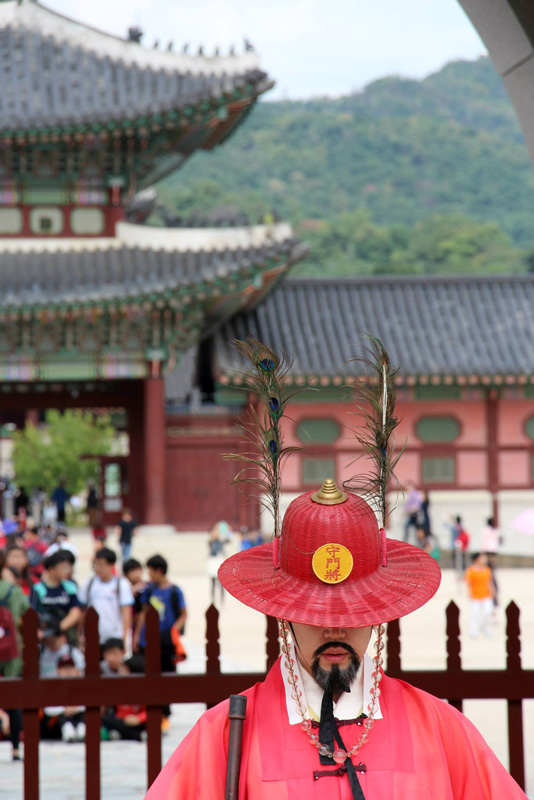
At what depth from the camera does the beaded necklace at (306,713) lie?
203cm

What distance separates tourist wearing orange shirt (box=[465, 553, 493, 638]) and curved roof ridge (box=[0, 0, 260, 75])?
11.3m

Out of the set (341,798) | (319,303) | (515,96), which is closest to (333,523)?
(341,798)

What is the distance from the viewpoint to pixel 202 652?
10.4m

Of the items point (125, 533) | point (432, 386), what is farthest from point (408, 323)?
point (125, 533)

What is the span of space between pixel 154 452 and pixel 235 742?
658 inches

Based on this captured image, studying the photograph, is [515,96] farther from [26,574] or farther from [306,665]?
[26,574]

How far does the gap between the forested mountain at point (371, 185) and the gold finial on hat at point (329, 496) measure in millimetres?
58395

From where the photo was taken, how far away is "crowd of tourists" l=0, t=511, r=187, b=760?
6.11m

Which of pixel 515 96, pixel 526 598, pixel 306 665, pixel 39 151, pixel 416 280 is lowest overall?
pixel 526 598

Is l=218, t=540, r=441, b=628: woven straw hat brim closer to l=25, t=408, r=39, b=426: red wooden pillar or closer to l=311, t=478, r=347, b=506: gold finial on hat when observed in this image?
l=311, t=478, r=347, b=506: gold finial on hat

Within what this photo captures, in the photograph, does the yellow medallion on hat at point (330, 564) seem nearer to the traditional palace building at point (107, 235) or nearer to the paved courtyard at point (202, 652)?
the paved courtyard at point (202, 652)

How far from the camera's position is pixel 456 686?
343 cm

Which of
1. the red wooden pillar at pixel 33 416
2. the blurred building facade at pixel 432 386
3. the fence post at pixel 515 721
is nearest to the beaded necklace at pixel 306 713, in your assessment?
the fence post at pixel 515 721

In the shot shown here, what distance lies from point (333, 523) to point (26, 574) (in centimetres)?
597
